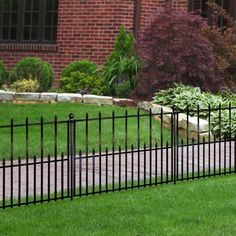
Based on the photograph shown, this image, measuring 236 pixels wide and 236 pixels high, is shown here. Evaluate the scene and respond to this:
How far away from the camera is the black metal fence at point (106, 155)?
8.34 m

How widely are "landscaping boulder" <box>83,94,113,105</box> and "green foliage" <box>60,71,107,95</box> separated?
0.91 m

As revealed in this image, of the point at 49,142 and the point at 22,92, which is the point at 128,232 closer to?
the point at 49,142

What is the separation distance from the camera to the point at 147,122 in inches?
561

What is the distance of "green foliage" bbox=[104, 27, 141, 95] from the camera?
54.3 feet

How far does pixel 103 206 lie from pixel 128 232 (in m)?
1.08

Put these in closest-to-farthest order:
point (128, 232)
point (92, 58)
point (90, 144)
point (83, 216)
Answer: point (128, 232), point (83, 216), point (90, 144), point (92, 58)

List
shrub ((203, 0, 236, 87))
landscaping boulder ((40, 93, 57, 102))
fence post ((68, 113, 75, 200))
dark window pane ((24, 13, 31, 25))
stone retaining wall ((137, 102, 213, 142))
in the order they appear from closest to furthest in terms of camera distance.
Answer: fence post ((68, 113, 75, 200)), stone retaining wall ((137, 102, 213, 142)), landscaping boulder ((40, 93, 57, 102)), shrub ((203, 0, 236, 87)), dark window pane ((24, 13, 31, 25))

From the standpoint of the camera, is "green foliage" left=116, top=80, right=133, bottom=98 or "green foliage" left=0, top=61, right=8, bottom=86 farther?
"green foliage" left=0, top=61, right=8, bottom=86

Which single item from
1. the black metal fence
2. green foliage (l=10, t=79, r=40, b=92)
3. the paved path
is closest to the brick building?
green foliage (l=10, t=79, r=40, b=92)

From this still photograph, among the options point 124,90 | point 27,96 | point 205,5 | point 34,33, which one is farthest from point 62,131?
point 205,5

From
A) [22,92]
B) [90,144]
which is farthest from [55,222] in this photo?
[22,92]

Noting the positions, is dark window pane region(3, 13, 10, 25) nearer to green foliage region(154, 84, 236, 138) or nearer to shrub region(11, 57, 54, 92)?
shrub region(11, 57, 54, 92)

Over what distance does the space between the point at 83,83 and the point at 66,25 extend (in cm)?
316

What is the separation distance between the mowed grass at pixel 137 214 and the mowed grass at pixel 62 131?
8.33ft
